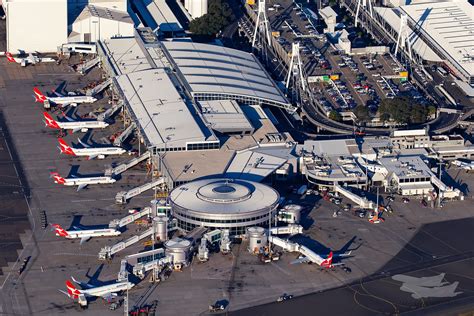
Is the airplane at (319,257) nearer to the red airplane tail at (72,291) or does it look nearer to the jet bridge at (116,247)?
the jet bridge at (116,247)

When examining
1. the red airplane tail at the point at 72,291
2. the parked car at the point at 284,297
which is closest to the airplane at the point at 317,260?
the parked car at the point at 284,297

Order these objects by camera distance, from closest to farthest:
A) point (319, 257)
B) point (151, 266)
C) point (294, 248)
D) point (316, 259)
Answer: point (151, 266)
point (319, 257)
point (316, 259)
point (294, 248)

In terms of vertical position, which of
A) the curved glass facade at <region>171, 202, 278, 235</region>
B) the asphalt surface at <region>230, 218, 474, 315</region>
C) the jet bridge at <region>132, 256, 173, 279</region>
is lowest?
the asphalt surface at <region>230, 218, 474, 315</region>

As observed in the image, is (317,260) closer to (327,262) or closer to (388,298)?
(327,262)

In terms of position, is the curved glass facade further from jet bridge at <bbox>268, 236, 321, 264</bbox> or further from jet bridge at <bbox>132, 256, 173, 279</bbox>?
jet bridge at <bbox>132, 256, 173, 279</bbox>

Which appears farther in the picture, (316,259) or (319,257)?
(316,259)

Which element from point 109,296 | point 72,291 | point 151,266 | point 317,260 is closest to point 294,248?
point 317,260

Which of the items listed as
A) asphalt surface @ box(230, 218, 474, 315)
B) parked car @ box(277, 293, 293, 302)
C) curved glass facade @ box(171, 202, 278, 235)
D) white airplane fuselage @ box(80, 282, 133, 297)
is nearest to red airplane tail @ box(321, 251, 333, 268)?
asphalt surface @ box(230, 218, 474, 315)

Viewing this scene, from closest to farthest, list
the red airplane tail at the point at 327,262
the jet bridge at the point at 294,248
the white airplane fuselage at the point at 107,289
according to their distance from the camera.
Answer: the white airplane fuselage at the point at 107,289 < the red airplane tail at the point at 327,262 < the jet bridge at the point at 294,248

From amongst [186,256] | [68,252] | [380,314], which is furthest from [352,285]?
[68,252]
